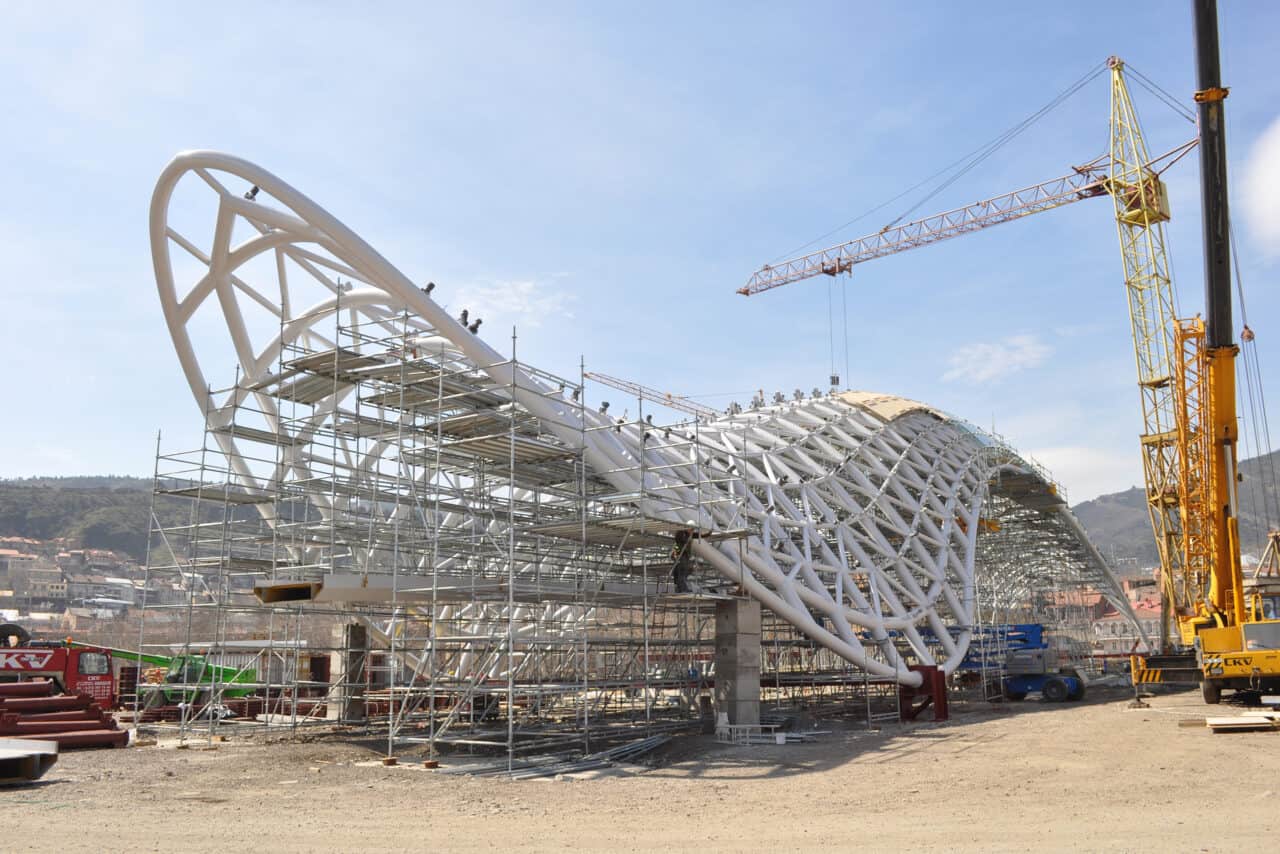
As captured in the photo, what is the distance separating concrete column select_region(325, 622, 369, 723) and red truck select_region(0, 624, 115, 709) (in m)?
6.42

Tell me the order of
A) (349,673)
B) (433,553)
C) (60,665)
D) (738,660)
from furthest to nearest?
(349,673) → (60,665) → (738,660) → (433,553)

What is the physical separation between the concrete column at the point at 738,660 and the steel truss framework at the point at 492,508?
0.61 meters

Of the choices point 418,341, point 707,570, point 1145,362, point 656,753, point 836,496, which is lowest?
point 656,753

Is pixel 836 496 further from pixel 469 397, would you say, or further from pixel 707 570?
pixel 469 397

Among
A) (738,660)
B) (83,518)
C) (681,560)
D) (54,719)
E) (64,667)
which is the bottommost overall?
(54,719)

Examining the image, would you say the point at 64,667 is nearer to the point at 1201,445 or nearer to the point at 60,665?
the point at 60,665

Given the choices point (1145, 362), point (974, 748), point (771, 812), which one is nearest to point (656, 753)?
point (974, 748)

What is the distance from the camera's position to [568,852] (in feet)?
38.3

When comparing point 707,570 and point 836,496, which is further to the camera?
point 836,496

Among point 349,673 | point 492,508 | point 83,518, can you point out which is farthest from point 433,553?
point 83,518

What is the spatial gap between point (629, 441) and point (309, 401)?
848 cm

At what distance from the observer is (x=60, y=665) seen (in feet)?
92.6

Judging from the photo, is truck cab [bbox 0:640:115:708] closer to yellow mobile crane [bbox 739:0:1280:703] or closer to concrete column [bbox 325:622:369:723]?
concrete column [bbox 325:622:369:723]

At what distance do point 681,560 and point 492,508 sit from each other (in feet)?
16.0
